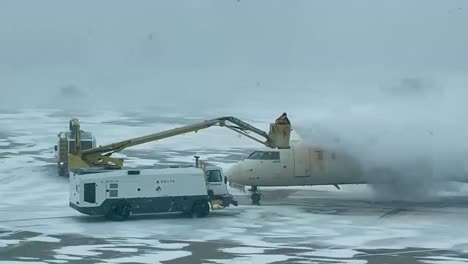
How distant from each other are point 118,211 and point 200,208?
154 inches

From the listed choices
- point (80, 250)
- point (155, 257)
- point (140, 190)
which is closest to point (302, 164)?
point (140, 190)

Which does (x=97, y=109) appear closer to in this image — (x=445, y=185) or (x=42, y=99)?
(x=42, y=99)

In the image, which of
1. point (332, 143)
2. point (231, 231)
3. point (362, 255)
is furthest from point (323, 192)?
point (362, 255)

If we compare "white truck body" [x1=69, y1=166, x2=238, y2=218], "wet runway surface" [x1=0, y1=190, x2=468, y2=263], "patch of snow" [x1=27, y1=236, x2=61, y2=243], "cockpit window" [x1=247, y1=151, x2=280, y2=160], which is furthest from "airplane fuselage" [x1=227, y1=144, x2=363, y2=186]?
"patch of snow" [x1=27, y1=236, x2=61, y2=243]

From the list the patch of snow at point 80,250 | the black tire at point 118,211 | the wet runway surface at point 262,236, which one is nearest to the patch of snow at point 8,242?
the wet runway surface at point 262,236

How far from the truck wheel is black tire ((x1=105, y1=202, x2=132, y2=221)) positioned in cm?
314

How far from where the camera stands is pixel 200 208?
1825 inches

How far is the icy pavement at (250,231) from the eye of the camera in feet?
120

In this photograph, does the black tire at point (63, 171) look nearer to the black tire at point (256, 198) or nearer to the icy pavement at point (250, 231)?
the icy pavement at point (250, 231)

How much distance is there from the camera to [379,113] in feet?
174

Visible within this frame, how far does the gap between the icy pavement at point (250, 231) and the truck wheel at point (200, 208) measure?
0.52 meters

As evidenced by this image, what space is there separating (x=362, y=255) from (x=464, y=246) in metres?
4.98

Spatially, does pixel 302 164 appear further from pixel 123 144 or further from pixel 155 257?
pixel 155 257

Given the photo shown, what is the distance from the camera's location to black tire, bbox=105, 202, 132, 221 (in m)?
45.1
